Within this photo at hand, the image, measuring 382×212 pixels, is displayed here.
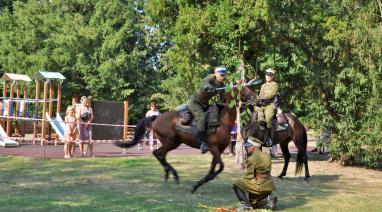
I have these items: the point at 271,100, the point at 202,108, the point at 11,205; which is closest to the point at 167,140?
the point at 202,108

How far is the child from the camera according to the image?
18.1 m

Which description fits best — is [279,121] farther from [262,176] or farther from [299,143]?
[262,176]

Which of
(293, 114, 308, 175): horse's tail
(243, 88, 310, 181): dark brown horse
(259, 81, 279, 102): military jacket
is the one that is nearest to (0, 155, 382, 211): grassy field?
(243, 88, 310, 181): dark brown horse

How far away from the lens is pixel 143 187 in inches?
455

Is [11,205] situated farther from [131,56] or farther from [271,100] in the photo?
[131,56]

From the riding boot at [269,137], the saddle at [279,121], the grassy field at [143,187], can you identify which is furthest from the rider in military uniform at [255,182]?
the saddle at [279,121]

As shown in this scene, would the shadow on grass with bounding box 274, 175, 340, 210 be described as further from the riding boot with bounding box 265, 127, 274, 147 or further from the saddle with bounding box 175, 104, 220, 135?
the saddle with bounding box 175, 104, 220, 135

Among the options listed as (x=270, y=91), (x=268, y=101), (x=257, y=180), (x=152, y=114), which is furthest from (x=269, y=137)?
(x=152, y=114)

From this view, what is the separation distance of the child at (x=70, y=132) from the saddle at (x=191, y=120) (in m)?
7.32

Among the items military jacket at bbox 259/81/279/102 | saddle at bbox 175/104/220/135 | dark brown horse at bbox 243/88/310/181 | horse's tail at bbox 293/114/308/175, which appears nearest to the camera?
saddle at bbox 175/104/220/135

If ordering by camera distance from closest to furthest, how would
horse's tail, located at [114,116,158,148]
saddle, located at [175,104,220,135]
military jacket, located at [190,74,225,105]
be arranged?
military jacket, located at [190,74,225,105] → saddle, located at [175,104,220,135] → horse's tail, located at [114,116,158,148]

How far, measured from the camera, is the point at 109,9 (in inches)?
1663

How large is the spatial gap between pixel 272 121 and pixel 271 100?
0.58 metres

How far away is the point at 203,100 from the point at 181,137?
110 cm
